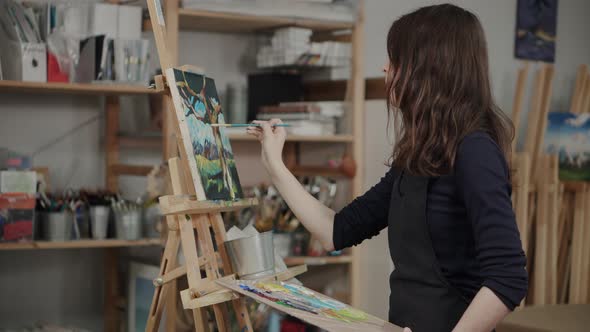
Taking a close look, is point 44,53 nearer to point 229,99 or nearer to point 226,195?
point 229,99

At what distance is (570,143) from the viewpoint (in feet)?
12.8

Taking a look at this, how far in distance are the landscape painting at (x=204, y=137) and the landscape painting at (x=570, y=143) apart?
2156mm

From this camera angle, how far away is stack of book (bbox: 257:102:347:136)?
3387 millimetres

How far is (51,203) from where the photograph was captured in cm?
298

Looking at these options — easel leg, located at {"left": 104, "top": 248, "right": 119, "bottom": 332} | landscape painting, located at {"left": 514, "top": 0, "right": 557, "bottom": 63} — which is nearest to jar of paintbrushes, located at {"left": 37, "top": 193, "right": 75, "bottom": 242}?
easel leg, located at {"left": 104, "top": 248, "right": 119, "bottom": 332}

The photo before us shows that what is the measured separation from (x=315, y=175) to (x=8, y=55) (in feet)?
4.69

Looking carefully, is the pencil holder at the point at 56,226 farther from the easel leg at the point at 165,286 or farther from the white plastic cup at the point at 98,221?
the easel leg at the point at 165,286

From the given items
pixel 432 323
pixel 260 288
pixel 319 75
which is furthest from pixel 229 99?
pixel 432 323

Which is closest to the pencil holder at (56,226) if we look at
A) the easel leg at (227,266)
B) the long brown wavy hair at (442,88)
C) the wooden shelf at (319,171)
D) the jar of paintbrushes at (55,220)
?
the jar of paintbrushes at (55,220)

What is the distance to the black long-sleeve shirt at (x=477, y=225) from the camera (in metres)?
1.46

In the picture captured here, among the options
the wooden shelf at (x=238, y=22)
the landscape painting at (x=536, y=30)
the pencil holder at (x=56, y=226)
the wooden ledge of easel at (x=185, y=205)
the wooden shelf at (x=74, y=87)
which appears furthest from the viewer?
the landscape painting at (x=536, y=30)

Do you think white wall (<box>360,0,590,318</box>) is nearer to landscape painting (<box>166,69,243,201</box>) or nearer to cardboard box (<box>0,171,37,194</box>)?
landscape painting (<box>166,69,243,201</box>)

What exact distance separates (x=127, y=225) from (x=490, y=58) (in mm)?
2263

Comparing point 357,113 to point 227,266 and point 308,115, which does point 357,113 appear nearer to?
point 308,115
